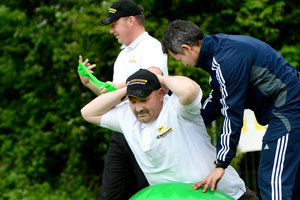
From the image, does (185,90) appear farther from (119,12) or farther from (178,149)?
(119,12)

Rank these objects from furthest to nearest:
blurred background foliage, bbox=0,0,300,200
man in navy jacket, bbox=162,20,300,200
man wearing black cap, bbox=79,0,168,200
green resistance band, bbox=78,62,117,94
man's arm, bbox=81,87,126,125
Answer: blurred background foliage, bbox=0,0,300,200
man wearing black cap, bbox=79,0,168,200
green resistance band, bbox=78,62,117,94
man's arm, bbox=81,87,126,125
man in navy jacket, bbox=162,20,300,200

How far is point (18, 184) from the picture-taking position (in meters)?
6.42

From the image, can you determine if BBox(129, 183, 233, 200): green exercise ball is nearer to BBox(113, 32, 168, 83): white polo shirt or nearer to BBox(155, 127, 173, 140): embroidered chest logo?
BBox(155, 127, 173, 140): embroidered chest logo

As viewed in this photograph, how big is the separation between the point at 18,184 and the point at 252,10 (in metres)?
4.77

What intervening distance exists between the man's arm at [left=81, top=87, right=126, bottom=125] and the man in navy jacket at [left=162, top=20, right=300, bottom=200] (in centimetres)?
60

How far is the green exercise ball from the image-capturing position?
2.39 m

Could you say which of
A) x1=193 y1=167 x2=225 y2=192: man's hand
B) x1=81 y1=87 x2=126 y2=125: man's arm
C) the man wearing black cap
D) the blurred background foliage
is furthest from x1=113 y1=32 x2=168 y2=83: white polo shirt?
the blurred background foliage

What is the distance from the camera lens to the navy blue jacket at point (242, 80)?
248 cm

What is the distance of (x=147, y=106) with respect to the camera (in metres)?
2.70

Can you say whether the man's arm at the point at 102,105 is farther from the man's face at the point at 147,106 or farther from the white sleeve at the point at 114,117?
the man's face at the point at 147,106

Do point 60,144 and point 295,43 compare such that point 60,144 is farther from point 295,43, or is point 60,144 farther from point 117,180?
point 295,43

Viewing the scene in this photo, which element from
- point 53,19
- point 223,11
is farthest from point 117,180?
point 53,19

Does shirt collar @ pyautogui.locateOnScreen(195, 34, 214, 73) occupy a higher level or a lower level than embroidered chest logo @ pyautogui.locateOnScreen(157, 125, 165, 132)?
higher

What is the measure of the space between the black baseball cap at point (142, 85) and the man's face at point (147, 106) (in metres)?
0.05
